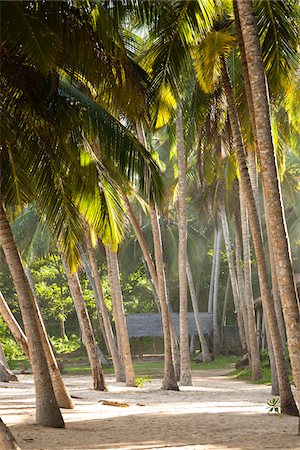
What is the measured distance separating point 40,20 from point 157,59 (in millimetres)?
2864

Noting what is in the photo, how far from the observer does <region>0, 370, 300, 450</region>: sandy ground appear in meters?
9.22

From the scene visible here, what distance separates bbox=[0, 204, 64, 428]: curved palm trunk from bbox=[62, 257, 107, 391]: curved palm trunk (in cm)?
452

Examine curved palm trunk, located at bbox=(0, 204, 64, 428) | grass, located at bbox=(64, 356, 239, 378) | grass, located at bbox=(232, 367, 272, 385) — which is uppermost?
curved palm trunk, located at bbox=(0, 204, 64, 428)

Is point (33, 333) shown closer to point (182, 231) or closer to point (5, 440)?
point (5, 440)

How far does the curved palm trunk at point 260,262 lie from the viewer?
1266 cm

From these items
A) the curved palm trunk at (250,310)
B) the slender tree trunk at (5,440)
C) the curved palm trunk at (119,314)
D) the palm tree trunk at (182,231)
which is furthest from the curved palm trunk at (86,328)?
the slender tree trunk at (5,440)

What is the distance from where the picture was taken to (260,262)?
1371 centimetres

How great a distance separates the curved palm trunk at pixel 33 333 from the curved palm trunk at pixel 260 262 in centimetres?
390

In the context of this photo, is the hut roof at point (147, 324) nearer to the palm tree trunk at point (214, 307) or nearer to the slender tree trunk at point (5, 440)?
the palm tree trunk at point (214, 307)

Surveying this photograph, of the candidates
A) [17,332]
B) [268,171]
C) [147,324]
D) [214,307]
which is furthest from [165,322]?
[214,307]

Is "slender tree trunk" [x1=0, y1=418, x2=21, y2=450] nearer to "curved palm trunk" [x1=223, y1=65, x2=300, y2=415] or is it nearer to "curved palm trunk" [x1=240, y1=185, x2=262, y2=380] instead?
"curved palm trunk" [x1=223, y1=65, x2=300, y2=415]

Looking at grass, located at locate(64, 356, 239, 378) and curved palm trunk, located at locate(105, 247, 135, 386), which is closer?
curved palm trunk, located at locate(105, 247, 135, 386)

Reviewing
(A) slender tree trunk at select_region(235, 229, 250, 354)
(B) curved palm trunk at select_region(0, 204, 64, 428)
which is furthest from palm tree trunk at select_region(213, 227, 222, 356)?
(B) curved palm trunk at select_region(0, 204, 64, 428)

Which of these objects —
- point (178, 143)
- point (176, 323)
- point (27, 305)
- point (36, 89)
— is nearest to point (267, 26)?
point (36, 89)
